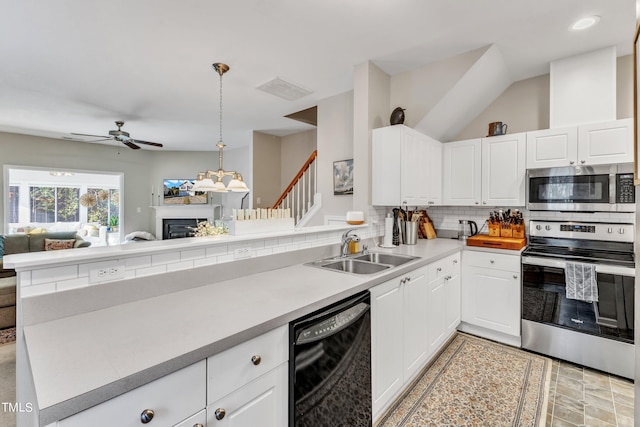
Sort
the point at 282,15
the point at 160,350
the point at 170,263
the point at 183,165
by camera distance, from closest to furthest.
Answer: the point at 160,350, the point at 170,263, the point at 282,15, the point at 183,165

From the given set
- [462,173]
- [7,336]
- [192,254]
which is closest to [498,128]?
[462,173]

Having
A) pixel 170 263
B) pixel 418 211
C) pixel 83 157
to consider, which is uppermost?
pixel 83 157

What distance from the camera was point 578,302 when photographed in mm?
2387

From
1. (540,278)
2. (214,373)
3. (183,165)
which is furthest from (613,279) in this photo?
(183,165)

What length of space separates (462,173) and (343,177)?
1.38 m

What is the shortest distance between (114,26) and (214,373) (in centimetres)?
280

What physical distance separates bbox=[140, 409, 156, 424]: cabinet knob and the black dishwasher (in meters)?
0.52

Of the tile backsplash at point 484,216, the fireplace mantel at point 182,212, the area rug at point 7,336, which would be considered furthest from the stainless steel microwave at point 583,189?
the fireplace mantel at point 182,212

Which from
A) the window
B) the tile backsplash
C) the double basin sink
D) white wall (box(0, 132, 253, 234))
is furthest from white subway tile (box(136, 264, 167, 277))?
the window

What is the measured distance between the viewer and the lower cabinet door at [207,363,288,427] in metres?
0.96

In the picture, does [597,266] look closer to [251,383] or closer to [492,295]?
[492,295]

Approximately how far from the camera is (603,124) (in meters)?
2.51

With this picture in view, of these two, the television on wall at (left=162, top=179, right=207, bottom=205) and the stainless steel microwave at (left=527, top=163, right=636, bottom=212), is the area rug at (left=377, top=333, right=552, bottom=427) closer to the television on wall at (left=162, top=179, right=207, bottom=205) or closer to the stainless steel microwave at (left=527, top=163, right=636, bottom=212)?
the stainless steel microwave at (left=527, top=163, right=636, bottom=212)

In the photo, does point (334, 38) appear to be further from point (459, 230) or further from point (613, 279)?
point (613, 279)
